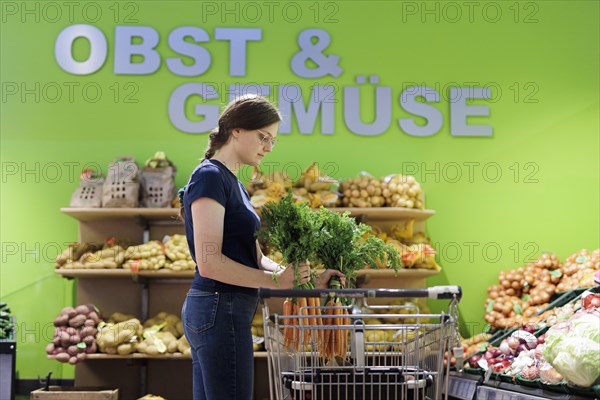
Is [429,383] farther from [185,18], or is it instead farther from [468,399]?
[185,18]

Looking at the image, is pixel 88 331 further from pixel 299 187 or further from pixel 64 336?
pixel 299 187

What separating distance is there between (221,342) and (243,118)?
0.81 meters

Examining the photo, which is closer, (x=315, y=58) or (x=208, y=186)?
(x=208, y=186)

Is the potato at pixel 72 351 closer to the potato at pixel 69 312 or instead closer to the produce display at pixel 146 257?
the potato at pixel 69 312

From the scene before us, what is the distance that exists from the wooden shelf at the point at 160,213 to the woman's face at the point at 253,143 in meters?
2.95

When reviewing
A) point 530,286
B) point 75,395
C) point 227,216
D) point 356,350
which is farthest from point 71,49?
point 356,350

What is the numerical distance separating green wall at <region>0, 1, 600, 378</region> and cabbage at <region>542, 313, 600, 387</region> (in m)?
2.91

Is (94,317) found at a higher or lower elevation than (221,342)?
lower

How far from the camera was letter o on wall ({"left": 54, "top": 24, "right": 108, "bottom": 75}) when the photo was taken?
22.1 ft

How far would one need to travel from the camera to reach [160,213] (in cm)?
601

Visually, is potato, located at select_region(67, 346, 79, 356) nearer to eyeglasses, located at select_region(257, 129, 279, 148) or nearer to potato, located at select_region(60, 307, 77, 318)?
potato, located at select_region(60, 307, 77, 318)

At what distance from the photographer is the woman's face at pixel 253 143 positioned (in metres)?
2.93

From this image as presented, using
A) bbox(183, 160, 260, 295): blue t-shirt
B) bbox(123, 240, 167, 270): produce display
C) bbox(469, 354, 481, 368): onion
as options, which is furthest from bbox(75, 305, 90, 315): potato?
bbox(183, 160, 260, 295): blue t-shirt

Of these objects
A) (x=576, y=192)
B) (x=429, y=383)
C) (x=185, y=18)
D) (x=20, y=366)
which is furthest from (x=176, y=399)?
(x=429, y=383)
